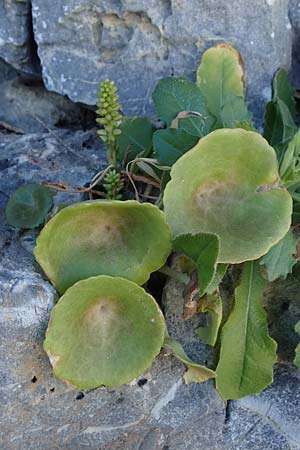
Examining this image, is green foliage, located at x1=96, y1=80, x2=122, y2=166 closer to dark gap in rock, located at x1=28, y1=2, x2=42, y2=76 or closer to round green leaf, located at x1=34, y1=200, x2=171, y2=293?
round green leaf, located at x1=34, y1=200, x2=171, y2=293

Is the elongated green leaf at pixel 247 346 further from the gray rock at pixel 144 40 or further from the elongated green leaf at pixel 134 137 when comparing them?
the gray rock at pixel 144 40

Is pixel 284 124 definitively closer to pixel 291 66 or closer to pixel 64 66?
pixel 291 66

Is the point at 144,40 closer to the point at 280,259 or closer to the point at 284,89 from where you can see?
the point at 284,89

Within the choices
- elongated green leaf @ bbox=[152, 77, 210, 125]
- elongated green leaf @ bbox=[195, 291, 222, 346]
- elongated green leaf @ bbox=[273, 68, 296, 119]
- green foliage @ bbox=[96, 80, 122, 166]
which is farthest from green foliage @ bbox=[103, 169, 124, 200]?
elongated green leaf @ bbox=[273, 68, 296, 119]

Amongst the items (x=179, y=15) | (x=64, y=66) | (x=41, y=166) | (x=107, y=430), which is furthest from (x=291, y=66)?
(x=107, y=430)

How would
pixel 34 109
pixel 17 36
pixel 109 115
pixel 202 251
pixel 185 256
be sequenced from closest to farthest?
pixel 202 251, pixel 185 256, pixel 109 115, pixel 17 36, pixel 34 109

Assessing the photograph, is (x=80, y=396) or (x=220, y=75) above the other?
(x=220, y=75)

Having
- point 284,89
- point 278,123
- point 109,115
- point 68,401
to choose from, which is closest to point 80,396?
point 68,401

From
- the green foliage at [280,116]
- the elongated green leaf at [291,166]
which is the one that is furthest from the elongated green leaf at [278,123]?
the elongated green leaf at [291,166]
